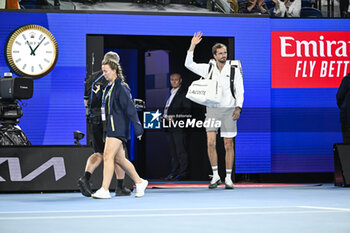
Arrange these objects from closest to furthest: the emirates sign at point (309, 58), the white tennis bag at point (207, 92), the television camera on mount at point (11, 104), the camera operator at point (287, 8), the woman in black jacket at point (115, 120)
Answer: the woman in black jacket at point (115, 120), the television camera on mount at point (11, 104), the white tennis bag at point (207, 92), the emirates sign at point (309, 58), the camera operator at point (287, 8)

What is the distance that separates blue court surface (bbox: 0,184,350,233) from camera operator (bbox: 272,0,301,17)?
512 cm

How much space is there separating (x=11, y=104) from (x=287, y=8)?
5.91 m

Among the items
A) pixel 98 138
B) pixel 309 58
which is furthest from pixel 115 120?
pixel 309 58

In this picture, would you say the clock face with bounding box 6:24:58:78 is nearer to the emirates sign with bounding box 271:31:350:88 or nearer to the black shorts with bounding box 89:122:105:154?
the black shorts with bounding box 89:122:105:154

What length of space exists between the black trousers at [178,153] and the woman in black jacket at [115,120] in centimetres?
421

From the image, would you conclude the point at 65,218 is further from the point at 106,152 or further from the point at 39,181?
the point at 39,181

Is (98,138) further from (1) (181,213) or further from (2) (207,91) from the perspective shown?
(1) (181,213)

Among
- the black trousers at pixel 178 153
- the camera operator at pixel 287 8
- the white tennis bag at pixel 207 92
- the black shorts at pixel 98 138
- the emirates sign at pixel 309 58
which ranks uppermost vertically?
the camera operator at pixel 287 8

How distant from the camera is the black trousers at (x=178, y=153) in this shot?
1278 centimetres

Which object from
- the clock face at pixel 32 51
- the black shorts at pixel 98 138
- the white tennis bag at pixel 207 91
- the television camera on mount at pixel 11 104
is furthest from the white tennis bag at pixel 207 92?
the clock face at pixel 32 51

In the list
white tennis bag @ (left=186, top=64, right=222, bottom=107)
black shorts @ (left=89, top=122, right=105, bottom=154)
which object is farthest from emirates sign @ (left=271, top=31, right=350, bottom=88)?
black shorts @ (left=89, top=122, right=105, bottom=154)

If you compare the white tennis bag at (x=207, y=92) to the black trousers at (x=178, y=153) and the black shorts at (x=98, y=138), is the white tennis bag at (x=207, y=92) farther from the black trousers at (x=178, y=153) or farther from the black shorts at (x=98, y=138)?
the black shorts at (x=98, y=138)

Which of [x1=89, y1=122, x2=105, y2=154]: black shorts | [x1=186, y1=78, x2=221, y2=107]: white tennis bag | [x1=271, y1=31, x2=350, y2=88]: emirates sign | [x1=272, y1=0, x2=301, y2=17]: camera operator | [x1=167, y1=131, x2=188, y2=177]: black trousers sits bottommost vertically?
[x1=167, y1=131, x2=188, y2=177]: black trousers

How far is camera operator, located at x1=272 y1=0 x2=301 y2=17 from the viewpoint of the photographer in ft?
42.8
